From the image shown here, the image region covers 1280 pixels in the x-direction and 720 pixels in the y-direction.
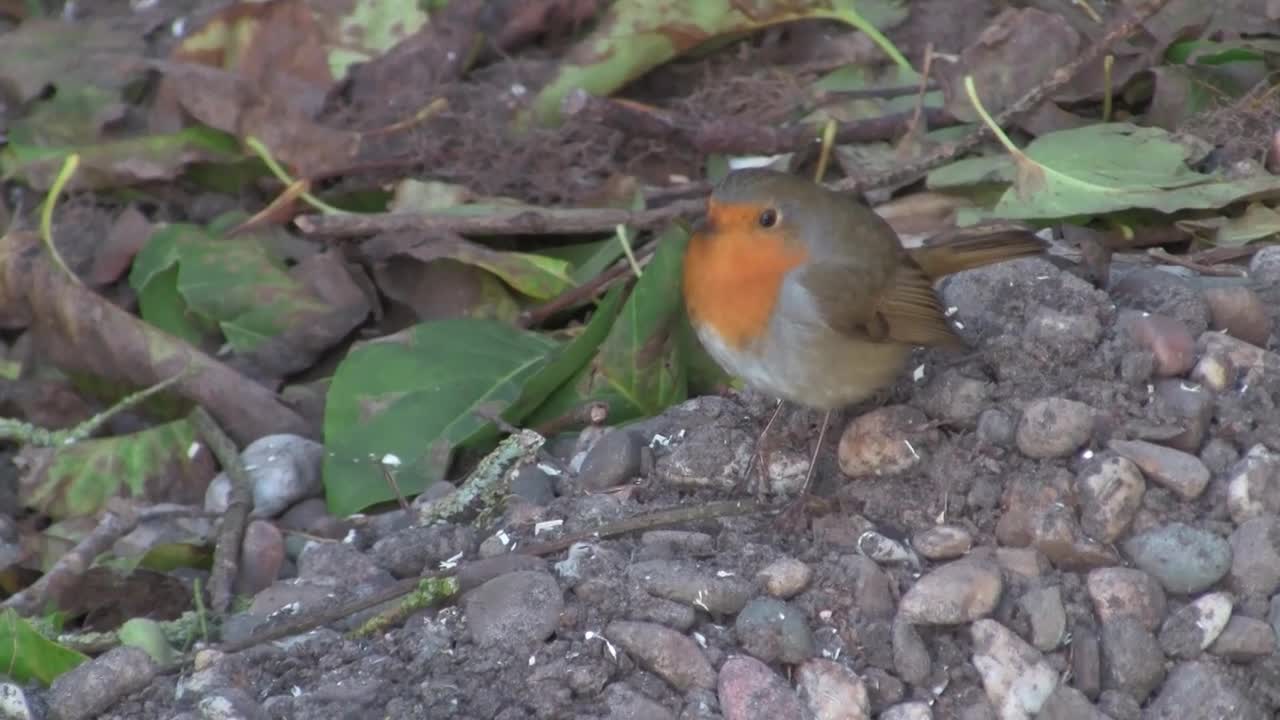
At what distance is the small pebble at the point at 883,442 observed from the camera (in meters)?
2.97

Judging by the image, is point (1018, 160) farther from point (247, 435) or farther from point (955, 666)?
point (247, 435)

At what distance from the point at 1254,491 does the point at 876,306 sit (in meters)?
0.71

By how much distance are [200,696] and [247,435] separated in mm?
1100

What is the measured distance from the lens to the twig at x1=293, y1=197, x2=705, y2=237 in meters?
3.77

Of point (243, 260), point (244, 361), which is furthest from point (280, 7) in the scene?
point (244, 361)

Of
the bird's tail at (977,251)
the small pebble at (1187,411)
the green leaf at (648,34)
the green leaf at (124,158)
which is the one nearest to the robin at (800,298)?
the bird's tail at (977,251)

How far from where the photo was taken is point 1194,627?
2.69 meters

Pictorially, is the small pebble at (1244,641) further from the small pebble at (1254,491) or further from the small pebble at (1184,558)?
the small pebble at (1254,491)

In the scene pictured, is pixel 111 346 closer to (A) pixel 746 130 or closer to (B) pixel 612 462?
(B) pixel 612 462

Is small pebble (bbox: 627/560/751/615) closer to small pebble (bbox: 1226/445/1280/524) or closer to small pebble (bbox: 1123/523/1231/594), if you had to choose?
small pebble (bbox: 1123/523/1231/594)

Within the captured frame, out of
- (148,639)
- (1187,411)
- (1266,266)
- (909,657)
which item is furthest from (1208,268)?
(148,639)

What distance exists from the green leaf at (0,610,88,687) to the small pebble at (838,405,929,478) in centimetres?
128

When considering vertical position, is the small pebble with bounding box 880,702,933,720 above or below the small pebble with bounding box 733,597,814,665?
below

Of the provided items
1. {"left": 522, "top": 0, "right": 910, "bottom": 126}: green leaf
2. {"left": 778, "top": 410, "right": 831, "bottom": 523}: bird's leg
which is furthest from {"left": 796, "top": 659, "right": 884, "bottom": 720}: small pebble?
{"left": 522, "top": 0, "right": 910, "bottom": 126}: green leaf
